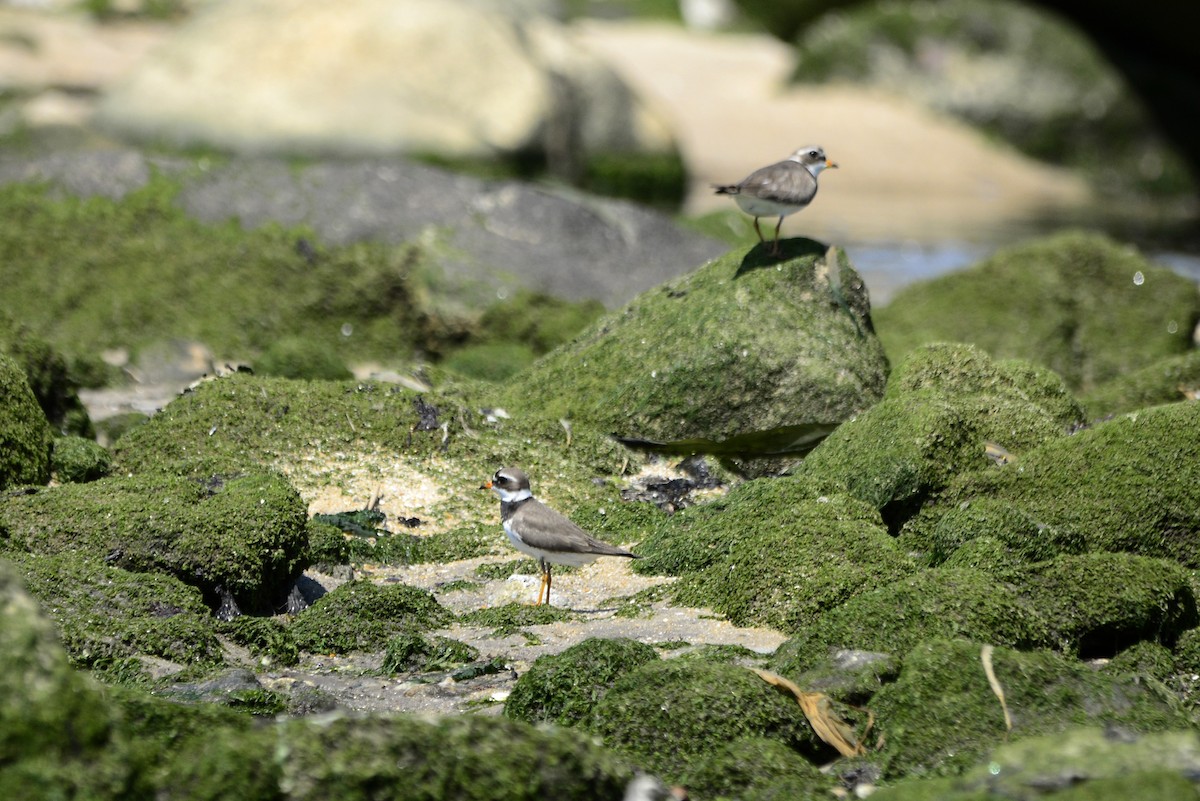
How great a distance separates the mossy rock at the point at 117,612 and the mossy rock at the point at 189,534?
105mm

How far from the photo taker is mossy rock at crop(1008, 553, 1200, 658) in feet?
19.2

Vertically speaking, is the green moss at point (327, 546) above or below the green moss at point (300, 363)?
Result: above

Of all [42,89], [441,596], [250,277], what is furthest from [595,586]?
[42,89]

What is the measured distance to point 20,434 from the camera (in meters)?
7.36

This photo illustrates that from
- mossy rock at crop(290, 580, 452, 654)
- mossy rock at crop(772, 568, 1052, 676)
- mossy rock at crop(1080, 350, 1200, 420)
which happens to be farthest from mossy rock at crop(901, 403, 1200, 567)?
mossy rock at crop(290, 580, 452, 654)

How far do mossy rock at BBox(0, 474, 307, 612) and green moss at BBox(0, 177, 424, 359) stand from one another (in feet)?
16.0

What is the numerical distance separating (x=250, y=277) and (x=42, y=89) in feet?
37.2

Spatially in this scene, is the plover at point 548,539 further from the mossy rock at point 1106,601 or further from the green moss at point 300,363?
the green moss at point 300,363

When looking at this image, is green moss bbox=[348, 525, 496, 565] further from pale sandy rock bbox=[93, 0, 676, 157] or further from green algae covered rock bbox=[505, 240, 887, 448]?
pale sandy rock bbox=[93, 0, 676, 157]

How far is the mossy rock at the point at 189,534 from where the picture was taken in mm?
6301

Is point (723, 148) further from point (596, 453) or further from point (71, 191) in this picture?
point (596, 453)

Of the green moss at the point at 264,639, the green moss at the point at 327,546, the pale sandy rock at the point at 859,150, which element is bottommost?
the pale sandy rock at the point at 859,150

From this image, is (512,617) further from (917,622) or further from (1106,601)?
(1106,601)

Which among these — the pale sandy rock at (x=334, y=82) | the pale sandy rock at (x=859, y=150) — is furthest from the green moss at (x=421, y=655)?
the pale sandy rock at (x=859, y=150)
